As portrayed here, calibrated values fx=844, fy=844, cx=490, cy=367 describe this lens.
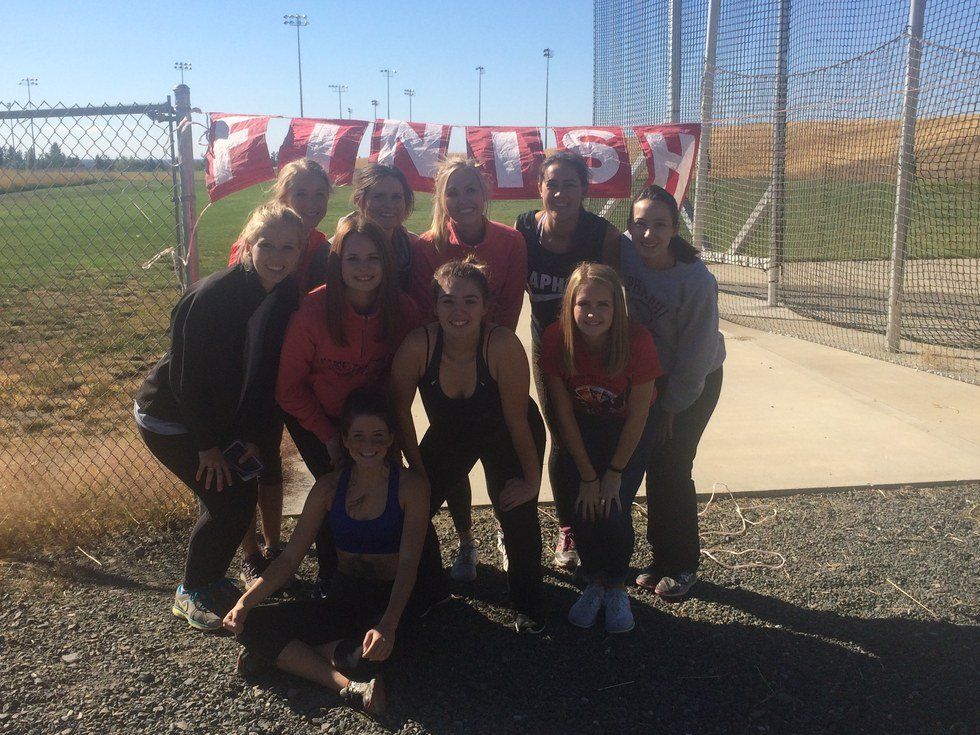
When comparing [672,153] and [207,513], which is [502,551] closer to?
[207,513]

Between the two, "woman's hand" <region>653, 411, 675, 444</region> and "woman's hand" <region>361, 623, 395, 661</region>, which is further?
"woman's hand" <region>653, 411, 675, 444</region>

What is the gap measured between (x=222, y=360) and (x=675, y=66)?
9.26 m

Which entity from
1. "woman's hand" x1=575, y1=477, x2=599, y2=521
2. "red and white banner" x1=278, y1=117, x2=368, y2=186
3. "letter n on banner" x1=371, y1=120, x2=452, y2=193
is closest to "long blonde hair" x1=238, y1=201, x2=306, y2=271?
"woman's hand" x1=575, y1=477, x2=599, y2=521

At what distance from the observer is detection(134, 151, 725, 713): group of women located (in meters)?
3.04

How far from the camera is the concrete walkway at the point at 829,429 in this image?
4715 millimetres

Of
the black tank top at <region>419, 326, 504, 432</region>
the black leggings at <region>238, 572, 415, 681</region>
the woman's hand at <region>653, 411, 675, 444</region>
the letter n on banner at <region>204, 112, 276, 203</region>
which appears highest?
the letter n on banner at <region>204, 112, 276, 203</region>

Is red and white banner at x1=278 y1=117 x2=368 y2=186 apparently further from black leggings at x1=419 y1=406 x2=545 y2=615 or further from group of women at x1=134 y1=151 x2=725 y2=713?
black leggings at x1=419 y1=406 x2=545 y2=615

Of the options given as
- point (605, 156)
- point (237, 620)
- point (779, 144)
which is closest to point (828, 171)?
point (779, 144)

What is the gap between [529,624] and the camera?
3.26 meters

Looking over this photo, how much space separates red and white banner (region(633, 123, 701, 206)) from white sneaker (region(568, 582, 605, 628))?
11.2 feet

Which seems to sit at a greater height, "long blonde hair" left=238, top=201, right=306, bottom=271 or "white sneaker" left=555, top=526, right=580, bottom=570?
"long blonde hair" left=238, top=201, right=306, bottom=271

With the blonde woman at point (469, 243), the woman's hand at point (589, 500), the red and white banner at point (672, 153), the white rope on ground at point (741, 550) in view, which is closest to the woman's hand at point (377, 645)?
the woman's hand at point (589, 500)

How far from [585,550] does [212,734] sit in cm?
151

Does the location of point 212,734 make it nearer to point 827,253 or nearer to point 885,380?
point 885,380
